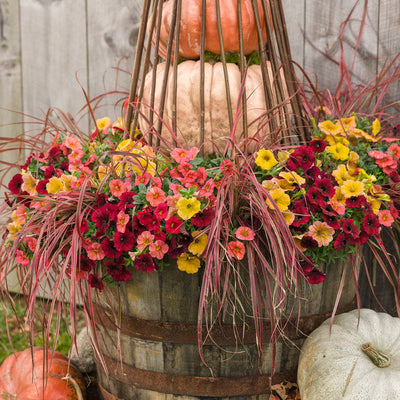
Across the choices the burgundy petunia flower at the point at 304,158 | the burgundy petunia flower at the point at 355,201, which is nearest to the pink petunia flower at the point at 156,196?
the burgundy petunia flower at the point at 304,158

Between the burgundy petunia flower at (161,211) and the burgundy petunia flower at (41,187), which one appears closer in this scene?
the burgundy petunia flower at (161,211)

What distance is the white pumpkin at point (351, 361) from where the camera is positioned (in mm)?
1187

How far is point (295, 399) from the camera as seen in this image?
1360 mm

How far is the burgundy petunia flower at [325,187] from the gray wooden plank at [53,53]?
58.9 inches

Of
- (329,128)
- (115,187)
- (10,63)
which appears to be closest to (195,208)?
(115,187)

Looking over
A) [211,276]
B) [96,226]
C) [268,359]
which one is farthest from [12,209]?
[268,359]

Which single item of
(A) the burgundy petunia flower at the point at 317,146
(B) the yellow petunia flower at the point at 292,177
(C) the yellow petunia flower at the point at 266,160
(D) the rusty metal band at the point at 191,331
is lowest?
(D) the rusty metal band at the point at 191,331

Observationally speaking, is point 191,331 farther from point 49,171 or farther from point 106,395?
point 49,171

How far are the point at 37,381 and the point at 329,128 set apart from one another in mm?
1230

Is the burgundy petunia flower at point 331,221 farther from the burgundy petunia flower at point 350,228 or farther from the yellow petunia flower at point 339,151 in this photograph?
the yellow petunia flower at point 339,151

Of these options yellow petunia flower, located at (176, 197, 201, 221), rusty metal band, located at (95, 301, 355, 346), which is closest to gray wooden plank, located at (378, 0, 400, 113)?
rusty metal band, located at (95, 301, 355, 346)

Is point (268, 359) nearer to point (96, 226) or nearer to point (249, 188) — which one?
point (249, 188)

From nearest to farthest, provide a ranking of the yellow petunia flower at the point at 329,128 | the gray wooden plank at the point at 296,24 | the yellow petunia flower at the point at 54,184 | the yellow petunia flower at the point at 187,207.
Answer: the yellow petunia flower at the point at 187,207 → the yellow petunia flower at the point at 54,184 → the yellow petunia flower at the point at 329,128 → the gray wooden plank at the point at 296,24

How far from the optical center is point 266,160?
4.07 ft
